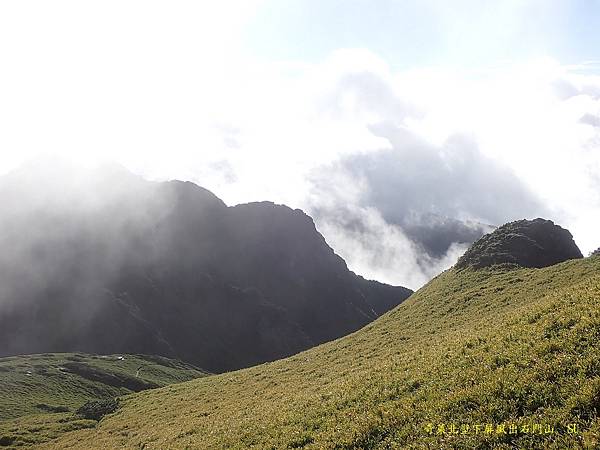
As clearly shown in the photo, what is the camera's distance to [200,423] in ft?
116

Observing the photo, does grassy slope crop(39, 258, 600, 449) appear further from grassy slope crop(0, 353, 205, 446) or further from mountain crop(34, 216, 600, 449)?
grassy slope crop(0, 353, 205, 446)

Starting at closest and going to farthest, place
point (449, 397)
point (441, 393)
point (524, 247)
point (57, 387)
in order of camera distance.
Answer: point (449, 397) → point (441, 393) → point (524, 247) → point (57, 387)

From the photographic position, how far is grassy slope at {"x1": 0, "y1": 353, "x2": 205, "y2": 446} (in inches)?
2398

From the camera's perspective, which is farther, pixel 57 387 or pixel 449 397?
pixel 57 387

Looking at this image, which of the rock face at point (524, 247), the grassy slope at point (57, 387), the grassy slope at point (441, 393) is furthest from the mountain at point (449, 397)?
the grassy slope at point (57, 387)

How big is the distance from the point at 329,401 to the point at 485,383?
996 cm

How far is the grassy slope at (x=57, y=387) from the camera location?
60906 millimetres

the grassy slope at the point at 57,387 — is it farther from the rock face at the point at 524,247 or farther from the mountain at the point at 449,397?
the rock face at the point at 524,247

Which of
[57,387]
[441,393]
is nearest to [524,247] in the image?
[441,393]

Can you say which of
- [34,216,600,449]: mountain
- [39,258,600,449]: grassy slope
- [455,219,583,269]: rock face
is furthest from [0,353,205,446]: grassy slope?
[455,219,583,269]: rock face

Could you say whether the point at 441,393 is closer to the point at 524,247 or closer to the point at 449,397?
the point at 449,397

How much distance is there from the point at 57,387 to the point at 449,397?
388ft

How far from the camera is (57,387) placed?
110250 millimetres

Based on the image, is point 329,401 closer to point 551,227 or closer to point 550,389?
point 550,389
